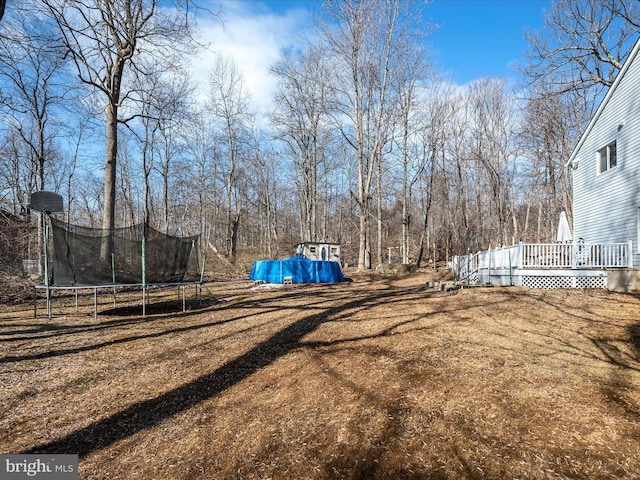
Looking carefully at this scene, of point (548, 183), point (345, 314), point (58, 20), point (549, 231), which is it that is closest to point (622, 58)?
point (548, 183)

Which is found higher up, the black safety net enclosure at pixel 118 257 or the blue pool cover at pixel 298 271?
the black safety net enclosure at pixel 118 257

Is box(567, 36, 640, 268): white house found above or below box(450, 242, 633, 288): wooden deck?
above

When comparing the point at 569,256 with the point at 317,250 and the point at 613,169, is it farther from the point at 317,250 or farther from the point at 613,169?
the point at 317,250

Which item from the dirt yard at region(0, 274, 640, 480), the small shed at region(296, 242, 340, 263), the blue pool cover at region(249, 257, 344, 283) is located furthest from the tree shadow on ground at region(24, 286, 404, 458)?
the small shed at region(296, 242, 340, 263)

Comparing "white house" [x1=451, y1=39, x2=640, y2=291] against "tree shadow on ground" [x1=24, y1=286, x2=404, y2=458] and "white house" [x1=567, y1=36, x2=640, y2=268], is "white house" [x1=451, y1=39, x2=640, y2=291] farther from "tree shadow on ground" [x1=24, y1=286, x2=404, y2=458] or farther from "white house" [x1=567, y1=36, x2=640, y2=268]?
"tree shadow on ground" [x1=24, y1=286, x2=404, y2=458]

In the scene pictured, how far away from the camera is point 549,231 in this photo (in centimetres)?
3222

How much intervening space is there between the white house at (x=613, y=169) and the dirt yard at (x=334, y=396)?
5.71 m

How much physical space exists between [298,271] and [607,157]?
12.9 metres

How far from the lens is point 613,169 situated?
39.7 ft

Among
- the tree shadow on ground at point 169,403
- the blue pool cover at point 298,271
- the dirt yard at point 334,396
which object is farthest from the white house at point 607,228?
the tree shadow on ground at point 169,403

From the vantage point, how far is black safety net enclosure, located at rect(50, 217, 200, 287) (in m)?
7.89

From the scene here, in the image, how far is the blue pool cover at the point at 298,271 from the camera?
1628cm

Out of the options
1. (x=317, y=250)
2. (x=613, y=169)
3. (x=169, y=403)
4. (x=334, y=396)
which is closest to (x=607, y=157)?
(x=613, y=169)

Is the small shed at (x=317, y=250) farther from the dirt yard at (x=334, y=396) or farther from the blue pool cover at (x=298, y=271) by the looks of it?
the dirt yard at (x=334, y=396)
